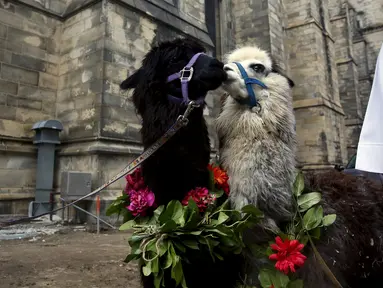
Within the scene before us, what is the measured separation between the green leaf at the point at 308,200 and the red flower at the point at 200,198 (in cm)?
50

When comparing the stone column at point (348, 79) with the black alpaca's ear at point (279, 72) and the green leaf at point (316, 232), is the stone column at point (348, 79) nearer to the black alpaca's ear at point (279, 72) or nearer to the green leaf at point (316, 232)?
the black alpaca's ear at point (279, 72)

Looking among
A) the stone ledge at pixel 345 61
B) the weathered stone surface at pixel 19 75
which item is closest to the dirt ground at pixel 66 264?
the weathered stone surface at pixel 19 75

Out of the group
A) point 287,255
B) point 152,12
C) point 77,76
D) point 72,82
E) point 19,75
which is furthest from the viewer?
point 152,12

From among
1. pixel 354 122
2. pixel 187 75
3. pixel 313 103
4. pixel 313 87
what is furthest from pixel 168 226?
pixel 354 122

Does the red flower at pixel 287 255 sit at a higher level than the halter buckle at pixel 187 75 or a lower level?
lower

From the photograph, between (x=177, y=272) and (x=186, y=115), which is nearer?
(x=177, y=272)

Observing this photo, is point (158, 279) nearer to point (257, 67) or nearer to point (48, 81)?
point (257, 67)

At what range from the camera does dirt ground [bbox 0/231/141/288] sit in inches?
113

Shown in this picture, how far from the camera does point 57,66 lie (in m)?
7.29

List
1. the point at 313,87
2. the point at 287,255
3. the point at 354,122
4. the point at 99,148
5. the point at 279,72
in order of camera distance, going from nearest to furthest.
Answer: the point at 287,255 < the point at 279,72 < the point at 99,148 < the point at 313,87 < the point at 354,122

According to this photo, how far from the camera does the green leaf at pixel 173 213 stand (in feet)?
4.97

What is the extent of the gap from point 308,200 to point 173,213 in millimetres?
765

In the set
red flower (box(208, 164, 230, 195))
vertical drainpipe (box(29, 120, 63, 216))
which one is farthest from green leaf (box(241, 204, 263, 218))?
vertical drainpipe (box(29, 120, 63, 216))

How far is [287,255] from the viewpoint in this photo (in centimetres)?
155
